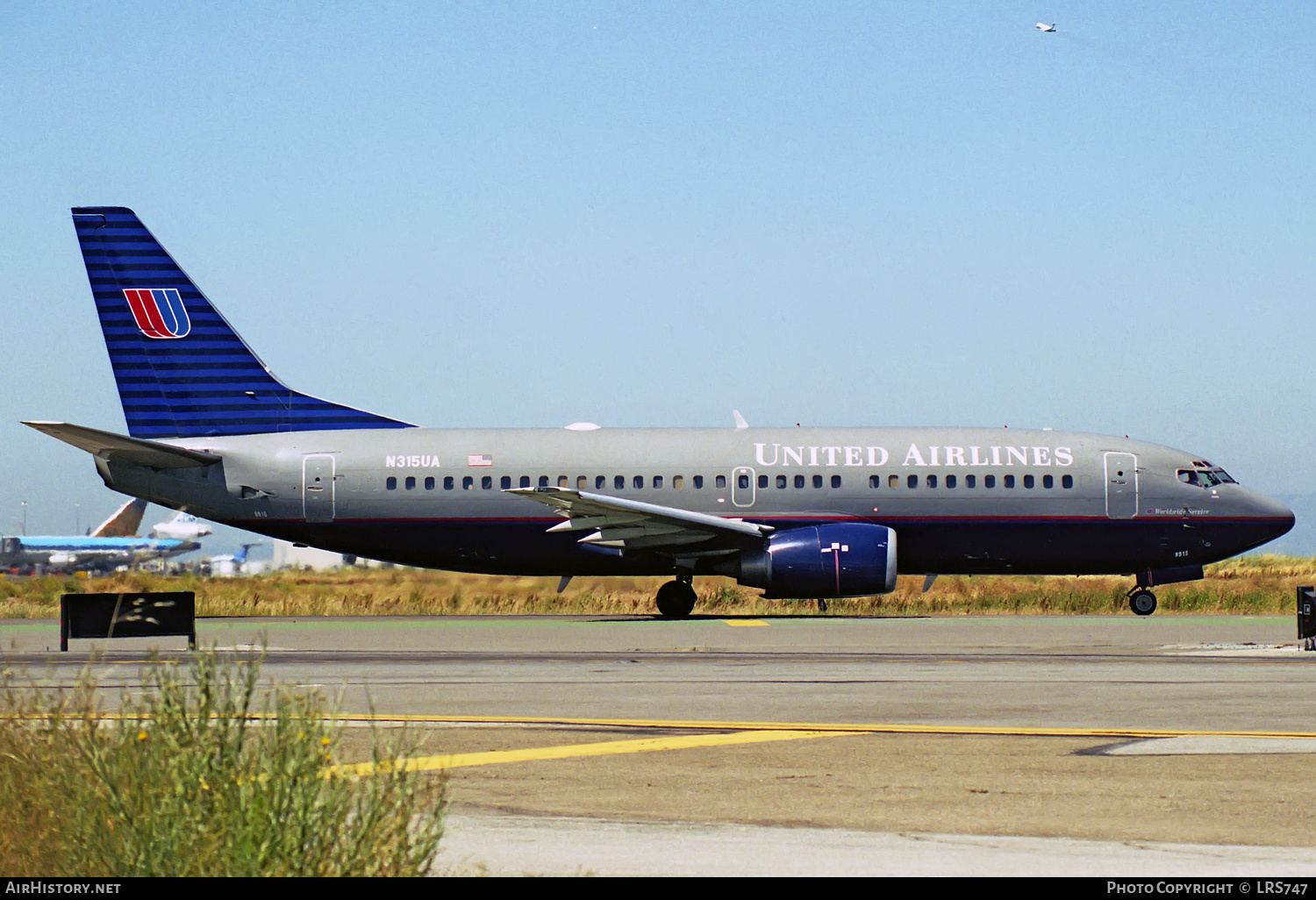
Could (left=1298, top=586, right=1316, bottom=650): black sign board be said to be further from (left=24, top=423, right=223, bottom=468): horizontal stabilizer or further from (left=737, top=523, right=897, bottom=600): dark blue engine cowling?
(left=24, top=423, right=223, bottom=468): horizontal stabilizer

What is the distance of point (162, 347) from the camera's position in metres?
33.6

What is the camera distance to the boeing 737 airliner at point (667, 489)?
104 feet

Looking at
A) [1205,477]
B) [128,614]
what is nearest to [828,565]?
[1205,477]

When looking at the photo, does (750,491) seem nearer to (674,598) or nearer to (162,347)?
(674,598)

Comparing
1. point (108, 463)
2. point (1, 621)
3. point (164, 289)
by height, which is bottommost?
point (1, 621)

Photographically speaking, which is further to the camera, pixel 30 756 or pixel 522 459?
pixel 522 459

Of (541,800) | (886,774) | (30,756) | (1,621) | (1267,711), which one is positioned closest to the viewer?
(30,756)

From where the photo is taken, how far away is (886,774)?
1062 cm

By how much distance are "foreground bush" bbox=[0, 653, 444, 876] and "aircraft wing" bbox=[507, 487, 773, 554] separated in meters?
22.6

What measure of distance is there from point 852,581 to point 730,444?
4215 millimetres

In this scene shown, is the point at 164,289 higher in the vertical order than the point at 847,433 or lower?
higher

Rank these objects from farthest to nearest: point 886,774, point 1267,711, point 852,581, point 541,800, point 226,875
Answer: point 852,581, point 1267,711, point 886,774, point 541,800, point 226,875

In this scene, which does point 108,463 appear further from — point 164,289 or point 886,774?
point 886,774
